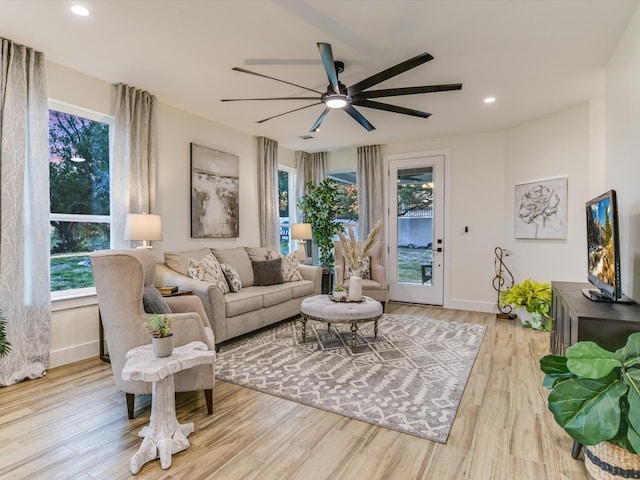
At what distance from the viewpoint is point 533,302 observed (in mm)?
4250

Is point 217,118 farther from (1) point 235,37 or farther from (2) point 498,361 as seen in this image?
(2) point 498,361

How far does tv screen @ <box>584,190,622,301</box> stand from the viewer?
2.05 meters

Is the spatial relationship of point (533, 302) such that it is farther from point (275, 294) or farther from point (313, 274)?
point (275, 294)

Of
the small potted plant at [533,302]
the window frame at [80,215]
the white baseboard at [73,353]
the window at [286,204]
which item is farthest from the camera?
the window at [286,204]

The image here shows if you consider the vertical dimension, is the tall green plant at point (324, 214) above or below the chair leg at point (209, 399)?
above

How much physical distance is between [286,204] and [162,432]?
491 centimetres

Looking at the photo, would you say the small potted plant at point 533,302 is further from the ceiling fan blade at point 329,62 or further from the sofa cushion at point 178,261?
the sofa cushion at point 178,261

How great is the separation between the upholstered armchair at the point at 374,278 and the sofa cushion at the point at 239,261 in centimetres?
140

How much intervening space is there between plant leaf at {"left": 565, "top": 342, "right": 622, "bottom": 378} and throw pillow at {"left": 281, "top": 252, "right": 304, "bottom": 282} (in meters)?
3.56

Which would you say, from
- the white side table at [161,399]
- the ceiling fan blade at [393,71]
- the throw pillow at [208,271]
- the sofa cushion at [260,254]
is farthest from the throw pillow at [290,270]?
the white side table at [161,399]

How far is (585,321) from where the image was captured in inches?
75.1

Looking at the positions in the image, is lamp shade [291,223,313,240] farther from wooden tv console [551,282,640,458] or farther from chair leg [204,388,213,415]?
wooden tv console [551,282,640,458]

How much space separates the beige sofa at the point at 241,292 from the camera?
3406mm

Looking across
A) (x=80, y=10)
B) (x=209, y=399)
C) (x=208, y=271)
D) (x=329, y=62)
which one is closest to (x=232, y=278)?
(x=208, y=271)
